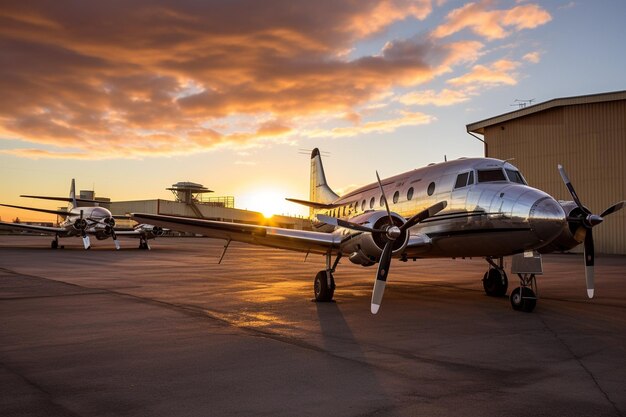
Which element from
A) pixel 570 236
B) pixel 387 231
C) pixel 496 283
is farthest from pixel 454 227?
pixel 496 283

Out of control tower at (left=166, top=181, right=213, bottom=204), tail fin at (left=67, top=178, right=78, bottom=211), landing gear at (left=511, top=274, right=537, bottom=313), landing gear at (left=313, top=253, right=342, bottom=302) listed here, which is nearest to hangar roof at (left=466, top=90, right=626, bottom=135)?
landing gear at (left=511, top=274, right=537, bottom=313)

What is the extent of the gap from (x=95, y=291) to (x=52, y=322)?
533 cm

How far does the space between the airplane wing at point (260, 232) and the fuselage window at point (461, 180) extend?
11.5ft

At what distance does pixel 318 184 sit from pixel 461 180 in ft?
48.2

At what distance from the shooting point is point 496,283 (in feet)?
50.3

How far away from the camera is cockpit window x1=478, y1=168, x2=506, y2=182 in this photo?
1304cm

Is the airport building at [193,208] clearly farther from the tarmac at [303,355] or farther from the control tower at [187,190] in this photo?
the tarmac at [303,355]

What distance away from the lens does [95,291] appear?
15.2 m

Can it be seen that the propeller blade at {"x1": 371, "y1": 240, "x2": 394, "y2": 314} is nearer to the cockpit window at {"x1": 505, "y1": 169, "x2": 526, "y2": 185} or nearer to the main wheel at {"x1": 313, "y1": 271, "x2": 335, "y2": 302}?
the main wheel at {"x1": 313, "y1": 271, "x2": 335, "y2": 302}

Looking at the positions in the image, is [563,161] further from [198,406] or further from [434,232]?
[198,406]

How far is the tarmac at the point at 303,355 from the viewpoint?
17.5 feet

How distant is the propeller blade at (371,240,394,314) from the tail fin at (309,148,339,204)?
14560 millimetres

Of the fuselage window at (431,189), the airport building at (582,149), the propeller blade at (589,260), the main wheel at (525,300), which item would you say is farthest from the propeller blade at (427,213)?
the airport building at (582,149)

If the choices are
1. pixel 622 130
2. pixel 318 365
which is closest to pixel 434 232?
pixel 318 365
